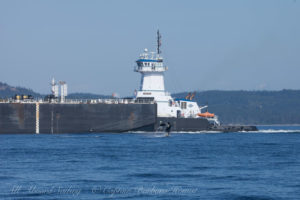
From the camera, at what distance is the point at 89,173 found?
38094 millimetres

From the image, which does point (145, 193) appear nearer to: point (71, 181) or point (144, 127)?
point (71, 181)

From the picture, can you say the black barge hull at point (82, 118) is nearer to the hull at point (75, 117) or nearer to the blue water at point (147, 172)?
the hull at point (75, 117)

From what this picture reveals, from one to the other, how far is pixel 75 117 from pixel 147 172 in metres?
42.3

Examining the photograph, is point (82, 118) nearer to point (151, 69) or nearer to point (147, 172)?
point (151, 69)

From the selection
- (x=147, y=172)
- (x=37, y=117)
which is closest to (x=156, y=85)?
(x=37, y=117)

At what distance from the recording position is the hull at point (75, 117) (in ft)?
254

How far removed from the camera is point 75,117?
261 feet

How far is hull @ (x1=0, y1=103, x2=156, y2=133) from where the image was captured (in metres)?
77.4

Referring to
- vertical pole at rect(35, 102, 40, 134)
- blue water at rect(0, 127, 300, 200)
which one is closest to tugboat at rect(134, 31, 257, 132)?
vertical pole at rect(35, 102, 40, 134)

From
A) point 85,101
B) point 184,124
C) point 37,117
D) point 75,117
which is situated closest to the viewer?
point 37,117

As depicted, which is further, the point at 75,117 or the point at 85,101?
the point at 85,101

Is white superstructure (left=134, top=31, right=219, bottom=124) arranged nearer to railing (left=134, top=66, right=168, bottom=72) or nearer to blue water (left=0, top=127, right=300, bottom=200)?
railing (left=134, top=66, right=168, bottom=72)

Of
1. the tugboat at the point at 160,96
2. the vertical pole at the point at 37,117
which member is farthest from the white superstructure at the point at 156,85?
the vertical pole at the point at 37,117

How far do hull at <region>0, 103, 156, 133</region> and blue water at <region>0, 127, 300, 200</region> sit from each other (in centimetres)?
1903
